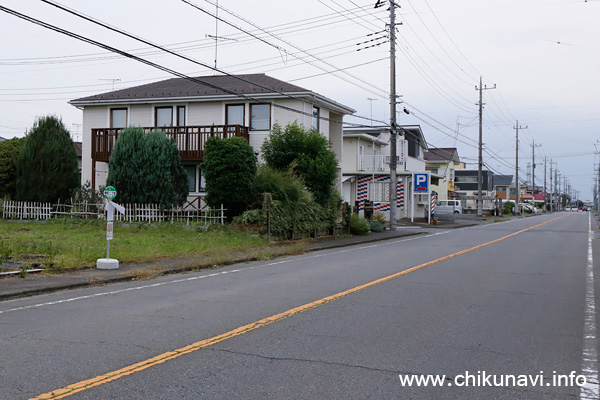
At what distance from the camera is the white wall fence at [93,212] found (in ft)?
76.4

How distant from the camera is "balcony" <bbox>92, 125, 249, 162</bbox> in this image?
89.7ft

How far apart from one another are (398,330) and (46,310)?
17.2 feet

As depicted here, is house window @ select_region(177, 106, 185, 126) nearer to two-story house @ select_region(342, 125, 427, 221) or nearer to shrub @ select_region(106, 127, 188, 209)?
shrub @ select_region(106, 127, 188, 209)

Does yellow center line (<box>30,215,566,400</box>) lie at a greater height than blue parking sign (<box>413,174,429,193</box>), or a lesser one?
lesser

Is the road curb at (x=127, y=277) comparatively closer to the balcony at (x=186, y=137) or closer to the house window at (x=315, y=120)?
the balcony at (x=186, y=137)

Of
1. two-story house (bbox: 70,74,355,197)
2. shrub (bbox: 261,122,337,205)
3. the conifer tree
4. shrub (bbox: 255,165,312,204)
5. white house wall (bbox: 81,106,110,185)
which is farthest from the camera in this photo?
white house wall (bbox: 81,106,110,185)

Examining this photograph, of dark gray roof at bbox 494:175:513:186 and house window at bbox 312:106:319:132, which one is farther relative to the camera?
dark gray roof at bbox 494:175:513:186

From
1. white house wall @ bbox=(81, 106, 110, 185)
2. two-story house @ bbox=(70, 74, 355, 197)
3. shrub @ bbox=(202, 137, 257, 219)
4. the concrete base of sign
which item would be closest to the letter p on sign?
two-story house @ bbox=(70, 74, 355, 197)

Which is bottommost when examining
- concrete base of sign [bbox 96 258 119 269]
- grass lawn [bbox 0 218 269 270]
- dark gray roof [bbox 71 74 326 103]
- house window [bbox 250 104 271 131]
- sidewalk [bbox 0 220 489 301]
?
sidewalk [bbox 0 220 489 301]

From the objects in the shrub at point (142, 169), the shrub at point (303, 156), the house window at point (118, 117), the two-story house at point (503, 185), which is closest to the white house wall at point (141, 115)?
the house window at point (118, 117)

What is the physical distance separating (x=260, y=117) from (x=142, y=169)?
291 inches

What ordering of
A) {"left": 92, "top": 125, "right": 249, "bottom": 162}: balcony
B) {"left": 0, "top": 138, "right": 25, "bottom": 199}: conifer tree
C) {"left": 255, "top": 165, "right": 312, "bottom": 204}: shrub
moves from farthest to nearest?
{"left": 92, "top": 125, "right": 249, "bottom": 162}: balcony → {"left": 0, "top": 138, "right": 25, "bottom": 199}: conifer tree → {"left": 255, "top": 165, "right": 312, "bottom": 204}: shrub

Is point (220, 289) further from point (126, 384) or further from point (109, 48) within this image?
point (109, 48)

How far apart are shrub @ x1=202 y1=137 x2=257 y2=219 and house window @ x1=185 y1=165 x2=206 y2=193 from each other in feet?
22.9
